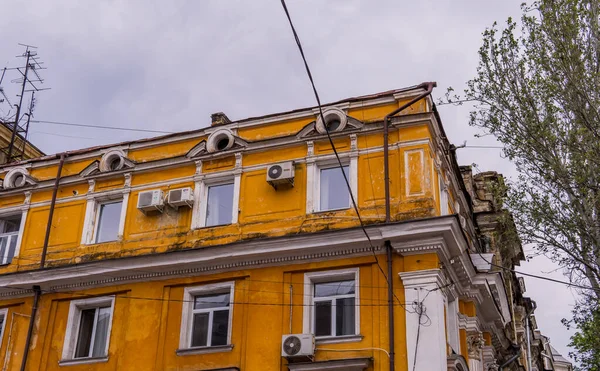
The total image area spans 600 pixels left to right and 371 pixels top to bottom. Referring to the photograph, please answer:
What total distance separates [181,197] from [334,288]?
15.7 ft

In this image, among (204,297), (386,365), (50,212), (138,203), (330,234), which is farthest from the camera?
(50,212)

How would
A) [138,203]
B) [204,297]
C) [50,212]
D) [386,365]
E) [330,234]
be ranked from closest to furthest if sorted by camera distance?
[386,365], [330,234], [204,297], [138,203], [50,212]

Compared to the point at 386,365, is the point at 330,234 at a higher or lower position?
higher

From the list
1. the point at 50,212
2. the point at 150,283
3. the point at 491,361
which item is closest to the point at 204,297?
the point at 150,283

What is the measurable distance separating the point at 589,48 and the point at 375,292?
293 inches

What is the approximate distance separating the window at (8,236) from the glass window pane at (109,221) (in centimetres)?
274

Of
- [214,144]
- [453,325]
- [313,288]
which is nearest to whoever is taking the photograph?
[313,288]

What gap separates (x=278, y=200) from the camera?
1859 centimetres

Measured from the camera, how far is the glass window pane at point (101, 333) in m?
18.7

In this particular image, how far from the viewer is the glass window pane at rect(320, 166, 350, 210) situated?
712 inches

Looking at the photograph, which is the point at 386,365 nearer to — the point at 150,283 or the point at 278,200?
the point at 278,200

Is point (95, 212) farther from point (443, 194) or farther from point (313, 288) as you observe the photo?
point (443, 194)

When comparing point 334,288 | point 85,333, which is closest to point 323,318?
point 334,288

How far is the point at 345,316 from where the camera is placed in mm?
16766
